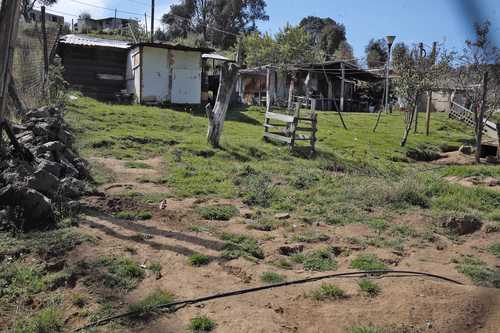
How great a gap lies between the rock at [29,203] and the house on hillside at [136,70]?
1537 centimetres

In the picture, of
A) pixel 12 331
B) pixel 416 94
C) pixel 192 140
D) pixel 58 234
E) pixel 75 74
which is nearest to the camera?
pixel 12 331

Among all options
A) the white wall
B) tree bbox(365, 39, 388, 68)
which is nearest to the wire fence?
the white wall

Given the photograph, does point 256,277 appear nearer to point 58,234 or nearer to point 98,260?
point 98,260

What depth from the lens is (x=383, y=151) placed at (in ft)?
48.8

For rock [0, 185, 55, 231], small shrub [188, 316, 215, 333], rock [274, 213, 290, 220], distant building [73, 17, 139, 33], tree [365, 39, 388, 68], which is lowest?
small shrub [188, 316, 215, 333]

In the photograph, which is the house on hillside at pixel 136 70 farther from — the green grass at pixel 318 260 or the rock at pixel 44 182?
the green grass at pixel 318 260

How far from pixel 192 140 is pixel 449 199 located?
6.63m

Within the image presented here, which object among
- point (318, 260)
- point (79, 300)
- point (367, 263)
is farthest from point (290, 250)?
point (79, 300)

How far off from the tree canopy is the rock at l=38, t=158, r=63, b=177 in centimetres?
5055

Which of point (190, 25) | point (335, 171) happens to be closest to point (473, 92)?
Answer: point (335, 171)

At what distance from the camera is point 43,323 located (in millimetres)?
3461

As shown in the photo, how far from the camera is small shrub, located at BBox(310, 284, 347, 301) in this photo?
415cm

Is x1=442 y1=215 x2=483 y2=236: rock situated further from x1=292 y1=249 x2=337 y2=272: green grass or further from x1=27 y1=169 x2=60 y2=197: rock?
x1=27 y1=169 x2=60 y2=197: rock

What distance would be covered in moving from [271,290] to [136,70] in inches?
719
